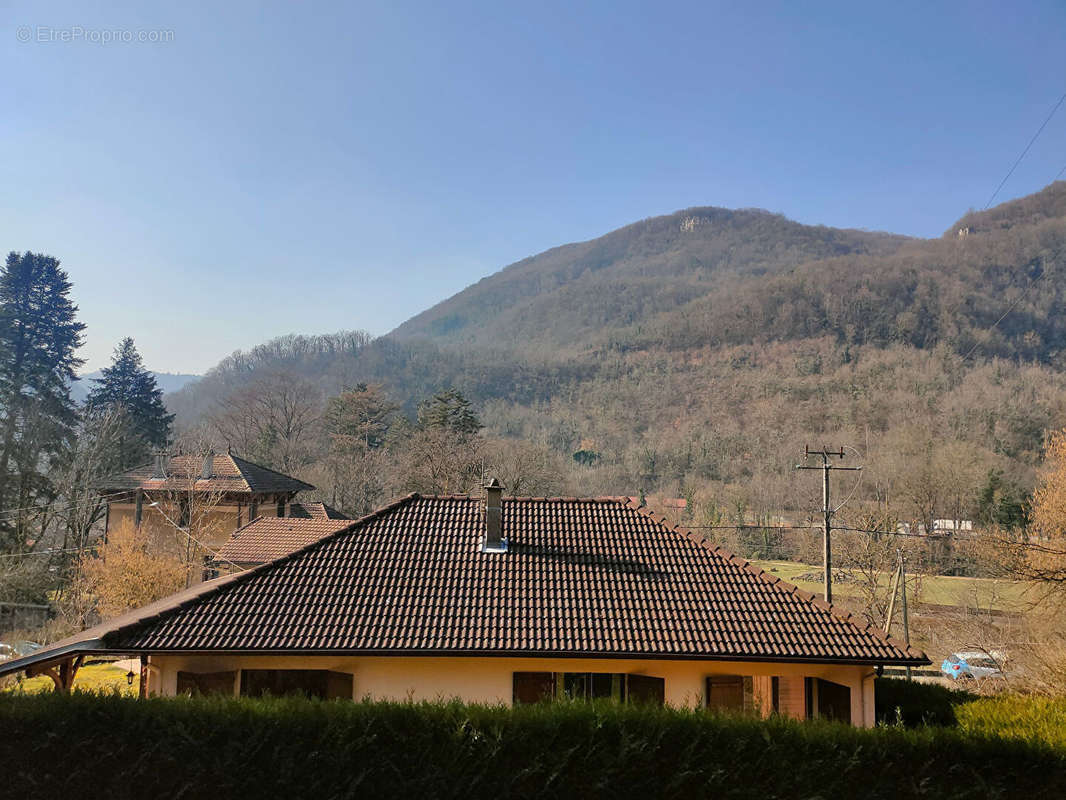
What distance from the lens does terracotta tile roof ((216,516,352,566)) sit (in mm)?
22500

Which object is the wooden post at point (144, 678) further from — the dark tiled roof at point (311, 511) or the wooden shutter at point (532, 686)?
the dark tiled roof at point (311, 511)

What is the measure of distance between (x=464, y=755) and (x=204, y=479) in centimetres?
3157

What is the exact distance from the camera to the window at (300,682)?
38.1ft

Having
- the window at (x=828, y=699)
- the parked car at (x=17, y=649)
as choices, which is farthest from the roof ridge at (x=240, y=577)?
the parked car at (x=17, y=649)

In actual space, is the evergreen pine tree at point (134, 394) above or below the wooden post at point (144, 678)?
above

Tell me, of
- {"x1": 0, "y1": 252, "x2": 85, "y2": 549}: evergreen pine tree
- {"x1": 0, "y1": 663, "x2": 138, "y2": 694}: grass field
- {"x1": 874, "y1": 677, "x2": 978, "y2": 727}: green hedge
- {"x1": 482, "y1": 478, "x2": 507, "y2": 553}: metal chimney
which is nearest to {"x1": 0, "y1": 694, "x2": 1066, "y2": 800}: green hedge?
{"x1": 874, "y1": 677, "x2": 978, "y2": 727}: green hedge

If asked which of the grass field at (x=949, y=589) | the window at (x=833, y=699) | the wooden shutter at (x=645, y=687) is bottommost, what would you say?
the grass field at (x=949, y=589)

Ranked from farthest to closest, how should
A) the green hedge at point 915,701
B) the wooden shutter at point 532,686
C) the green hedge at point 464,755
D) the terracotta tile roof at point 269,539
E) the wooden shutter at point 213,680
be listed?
1. the terracotta tile roof at point 269,539
2. the green hedge at point 915,701
3. the wooden shutter at point 532,686
4. the wooden shutter at point 213,680
5. the green hedge at point 464,755

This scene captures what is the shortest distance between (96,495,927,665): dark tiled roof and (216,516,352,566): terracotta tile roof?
30.3 feet

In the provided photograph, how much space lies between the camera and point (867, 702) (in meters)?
11.7

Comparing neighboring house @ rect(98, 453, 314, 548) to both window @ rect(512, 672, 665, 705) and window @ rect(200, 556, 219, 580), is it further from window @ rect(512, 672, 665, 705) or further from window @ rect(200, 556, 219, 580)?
window @ rect(512, 672, 665, 705)

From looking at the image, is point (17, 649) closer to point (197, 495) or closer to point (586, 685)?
point (197, 495)

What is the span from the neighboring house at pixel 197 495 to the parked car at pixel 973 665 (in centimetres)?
3016

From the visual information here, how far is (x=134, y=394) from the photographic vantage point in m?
57.0
